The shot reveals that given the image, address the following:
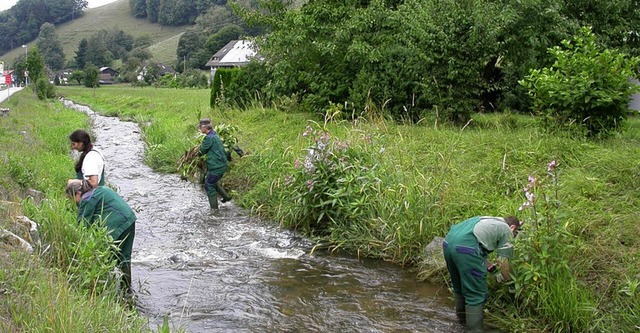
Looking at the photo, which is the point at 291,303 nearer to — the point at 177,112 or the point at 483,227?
the point at 483,227

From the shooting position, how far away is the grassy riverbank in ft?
20.3

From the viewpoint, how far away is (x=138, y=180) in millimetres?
15086

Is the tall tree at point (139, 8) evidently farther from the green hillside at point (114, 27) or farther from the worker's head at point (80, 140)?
the worker's head at point (80, 140)

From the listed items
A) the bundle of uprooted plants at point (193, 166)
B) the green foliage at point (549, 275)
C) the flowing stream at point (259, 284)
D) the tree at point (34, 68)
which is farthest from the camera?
the tree at point (34, 68)

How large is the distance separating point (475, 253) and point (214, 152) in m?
6.72

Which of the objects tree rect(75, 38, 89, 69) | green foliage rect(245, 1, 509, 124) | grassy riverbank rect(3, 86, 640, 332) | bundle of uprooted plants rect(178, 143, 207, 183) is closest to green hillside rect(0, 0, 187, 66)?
tree rect(75, 38, 89, 69)

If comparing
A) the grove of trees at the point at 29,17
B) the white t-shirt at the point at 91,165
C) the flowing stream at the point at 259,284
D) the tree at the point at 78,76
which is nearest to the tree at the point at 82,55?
the tree at the point at 78,76

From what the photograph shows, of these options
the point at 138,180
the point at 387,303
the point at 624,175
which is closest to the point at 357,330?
the point at 387,303

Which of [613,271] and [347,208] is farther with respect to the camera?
[347,208]

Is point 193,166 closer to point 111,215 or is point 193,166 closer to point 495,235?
point 111,215

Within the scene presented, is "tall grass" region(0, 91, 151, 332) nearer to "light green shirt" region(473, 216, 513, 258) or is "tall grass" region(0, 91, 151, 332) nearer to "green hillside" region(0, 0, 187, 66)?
"light green shirt" region(473, 216, 513, 258)

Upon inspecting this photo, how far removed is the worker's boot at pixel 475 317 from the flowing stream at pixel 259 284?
0.72 feet

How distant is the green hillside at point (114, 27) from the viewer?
145125 mm

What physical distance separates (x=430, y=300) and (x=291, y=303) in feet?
5.53
